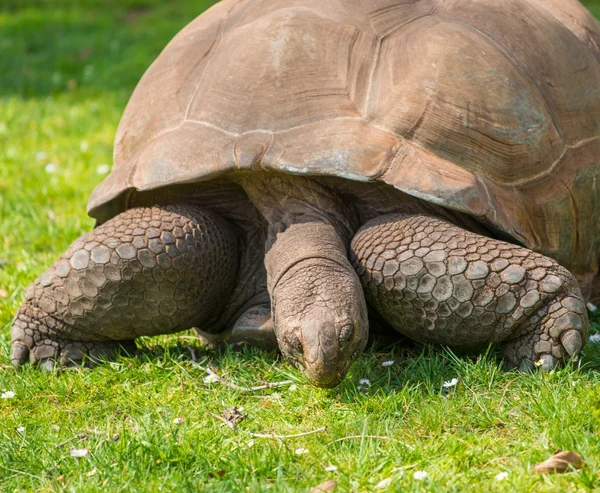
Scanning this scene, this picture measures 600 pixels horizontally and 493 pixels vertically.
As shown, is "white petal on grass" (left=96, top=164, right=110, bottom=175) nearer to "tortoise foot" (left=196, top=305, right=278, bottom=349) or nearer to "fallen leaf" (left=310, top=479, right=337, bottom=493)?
"tortoise foot" (left=196, top=305, right=278, bottom=349)

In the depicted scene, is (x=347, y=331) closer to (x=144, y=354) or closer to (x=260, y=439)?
(x=260, y=439)

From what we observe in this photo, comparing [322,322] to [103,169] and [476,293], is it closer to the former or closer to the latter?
[476,293]

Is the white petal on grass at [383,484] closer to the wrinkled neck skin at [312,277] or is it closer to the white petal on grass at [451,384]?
the wrinkled neck skin at [312,277]

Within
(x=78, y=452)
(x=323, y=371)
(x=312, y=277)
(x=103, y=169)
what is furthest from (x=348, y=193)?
(x=103, y=169)

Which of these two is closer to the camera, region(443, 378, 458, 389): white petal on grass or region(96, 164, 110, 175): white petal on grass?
region(443, 378, 458, 389): white petal on grass

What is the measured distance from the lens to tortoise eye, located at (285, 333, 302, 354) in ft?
11.3

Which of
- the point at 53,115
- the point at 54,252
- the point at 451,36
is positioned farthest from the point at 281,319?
the point at 53,115

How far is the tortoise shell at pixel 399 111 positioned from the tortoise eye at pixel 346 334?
619 mm

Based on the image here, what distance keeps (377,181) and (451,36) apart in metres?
0.74

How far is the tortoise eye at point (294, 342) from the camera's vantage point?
344 cm

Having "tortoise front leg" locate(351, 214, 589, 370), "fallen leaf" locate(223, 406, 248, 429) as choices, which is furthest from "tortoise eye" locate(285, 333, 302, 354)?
"tortoise front leg" locate(351, 214, 589, 370)

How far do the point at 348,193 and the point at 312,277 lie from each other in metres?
0.60

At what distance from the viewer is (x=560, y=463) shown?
9.31ft

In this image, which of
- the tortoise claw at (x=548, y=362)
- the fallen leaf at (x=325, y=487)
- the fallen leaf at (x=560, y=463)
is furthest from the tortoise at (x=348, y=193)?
the fallen leaf at (x=560, y=463)
